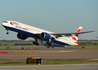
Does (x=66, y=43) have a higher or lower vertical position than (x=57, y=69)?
higher

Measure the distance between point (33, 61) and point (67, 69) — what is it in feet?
21.7

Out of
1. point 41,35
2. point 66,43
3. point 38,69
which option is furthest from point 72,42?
point 38,69

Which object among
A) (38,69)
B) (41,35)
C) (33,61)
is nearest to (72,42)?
(41,35)

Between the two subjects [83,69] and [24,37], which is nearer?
[83,69]

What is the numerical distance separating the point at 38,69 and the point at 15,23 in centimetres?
3450

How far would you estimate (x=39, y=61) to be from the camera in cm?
2469

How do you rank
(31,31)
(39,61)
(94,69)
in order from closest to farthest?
(94,69) < (39,61) < (31,31)

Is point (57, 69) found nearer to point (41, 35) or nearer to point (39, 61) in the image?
point (39, 61)

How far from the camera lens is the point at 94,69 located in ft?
63.3

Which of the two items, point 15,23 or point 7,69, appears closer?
point 7,69

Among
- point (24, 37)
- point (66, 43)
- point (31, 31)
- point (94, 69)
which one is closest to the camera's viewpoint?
point (94, 69)

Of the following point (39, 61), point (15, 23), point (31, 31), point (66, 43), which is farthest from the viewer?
point (66, 43)

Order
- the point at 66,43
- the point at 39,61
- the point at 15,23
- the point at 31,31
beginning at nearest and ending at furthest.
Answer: the point at 39,61 → the point at 15,23 → the point at 31,31 → the point at 66,43

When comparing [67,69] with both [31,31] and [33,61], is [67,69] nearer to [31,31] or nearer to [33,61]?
[33,61]
